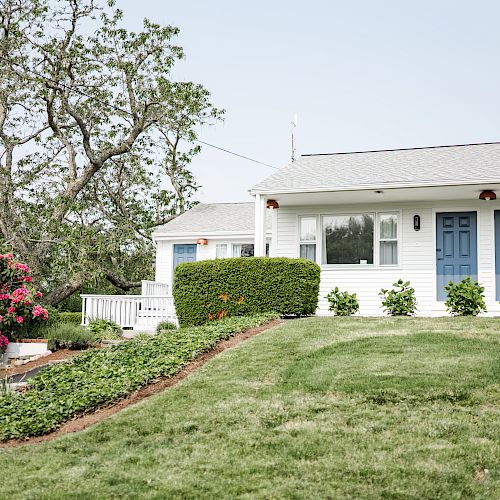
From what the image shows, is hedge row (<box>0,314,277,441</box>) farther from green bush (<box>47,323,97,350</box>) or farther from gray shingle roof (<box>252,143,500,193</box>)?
gray shingle roof (<box>252,143,500,193</box>)

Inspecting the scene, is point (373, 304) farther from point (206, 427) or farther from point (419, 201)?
point (206, 427)

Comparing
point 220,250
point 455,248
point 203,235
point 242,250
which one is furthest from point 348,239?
point 203,235

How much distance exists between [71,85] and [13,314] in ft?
35.1

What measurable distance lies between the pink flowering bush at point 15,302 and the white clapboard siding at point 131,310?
3.52 m

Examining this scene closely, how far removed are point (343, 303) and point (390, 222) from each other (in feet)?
7.83

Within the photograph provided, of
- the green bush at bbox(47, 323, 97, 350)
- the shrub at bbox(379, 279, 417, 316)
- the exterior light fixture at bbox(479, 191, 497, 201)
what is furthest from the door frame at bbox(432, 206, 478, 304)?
the green bush at bbox(47, 323, 97, 350)

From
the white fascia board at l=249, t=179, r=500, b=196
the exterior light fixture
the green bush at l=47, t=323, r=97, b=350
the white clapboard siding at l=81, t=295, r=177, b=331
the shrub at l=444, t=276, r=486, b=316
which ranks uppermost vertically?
the white fascia board at l=249, t=179, r=500, b=196

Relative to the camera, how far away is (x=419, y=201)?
52.9 feet

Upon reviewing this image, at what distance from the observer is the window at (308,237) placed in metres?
16.7

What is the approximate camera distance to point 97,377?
Result: 32.1 feet

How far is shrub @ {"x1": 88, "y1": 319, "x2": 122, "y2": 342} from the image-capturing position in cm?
1573

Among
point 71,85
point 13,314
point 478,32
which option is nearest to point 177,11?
point 71,85

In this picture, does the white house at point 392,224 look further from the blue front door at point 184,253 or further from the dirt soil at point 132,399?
the dirt soil at point 132,399

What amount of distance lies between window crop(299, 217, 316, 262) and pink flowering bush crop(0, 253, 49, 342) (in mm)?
5984
